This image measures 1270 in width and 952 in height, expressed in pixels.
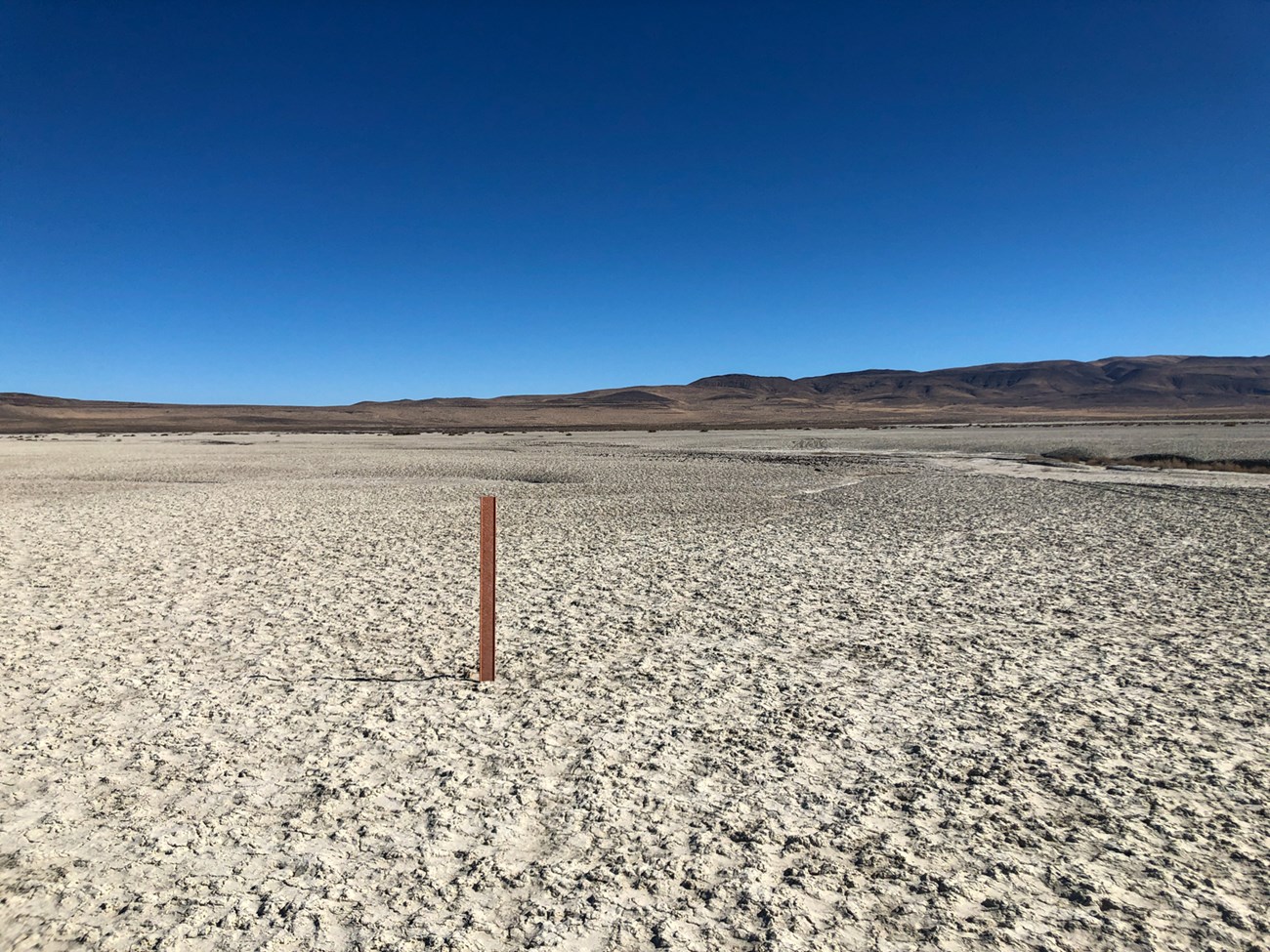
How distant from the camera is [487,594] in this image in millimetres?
4730

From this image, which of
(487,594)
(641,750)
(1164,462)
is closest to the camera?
(641,750)

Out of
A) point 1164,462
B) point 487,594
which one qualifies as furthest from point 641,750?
Result: point 1164,462

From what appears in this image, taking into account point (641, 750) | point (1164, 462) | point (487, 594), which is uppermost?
point (1164, 462)

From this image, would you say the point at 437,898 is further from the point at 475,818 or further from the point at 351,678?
the point at 351,678

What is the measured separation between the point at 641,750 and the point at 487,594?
146 centimetres

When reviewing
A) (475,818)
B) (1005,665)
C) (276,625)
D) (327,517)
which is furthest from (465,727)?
(327,517)

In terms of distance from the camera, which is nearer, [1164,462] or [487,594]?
[487,594]

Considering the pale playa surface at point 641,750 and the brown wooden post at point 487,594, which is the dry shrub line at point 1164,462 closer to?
the pale playa surface at point 641,750

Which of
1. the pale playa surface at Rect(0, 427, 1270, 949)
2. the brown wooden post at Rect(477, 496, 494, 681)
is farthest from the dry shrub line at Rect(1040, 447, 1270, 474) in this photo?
the brown wooden post at Rect(477, 496, 494, 681)

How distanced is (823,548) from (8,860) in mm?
7870

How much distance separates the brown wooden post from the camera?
4.72 metres

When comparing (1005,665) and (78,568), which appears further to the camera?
(78,568)

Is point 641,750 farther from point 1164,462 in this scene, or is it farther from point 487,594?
point 1164,462

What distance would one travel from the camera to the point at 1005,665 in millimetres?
4980
